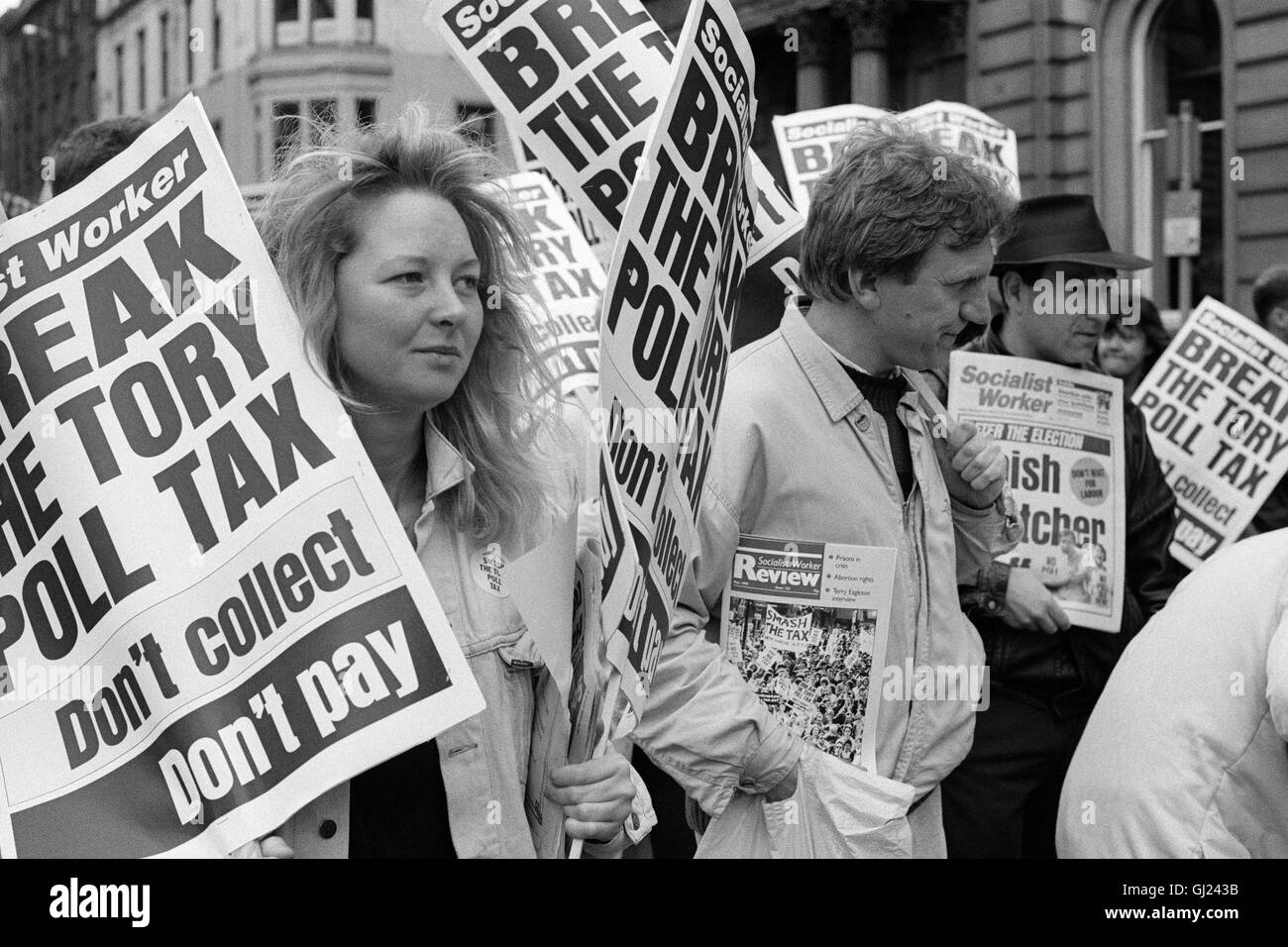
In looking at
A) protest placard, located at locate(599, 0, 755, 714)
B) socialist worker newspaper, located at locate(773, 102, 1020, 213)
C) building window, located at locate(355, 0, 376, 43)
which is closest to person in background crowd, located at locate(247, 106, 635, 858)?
protest placard, located at locate(599, 0, 755, 714)

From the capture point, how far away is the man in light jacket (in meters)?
2.69

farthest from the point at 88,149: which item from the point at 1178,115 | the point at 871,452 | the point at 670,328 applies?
the point at 1178,115

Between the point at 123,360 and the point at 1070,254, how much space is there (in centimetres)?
256

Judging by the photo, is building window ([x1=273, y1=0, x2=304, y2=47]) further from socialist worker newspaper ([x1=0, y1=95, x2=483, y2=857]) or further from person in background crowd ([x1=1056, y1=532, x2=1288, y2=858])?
person in background crowd ([x1=1056, y1=532, x2=1288, y2=858])

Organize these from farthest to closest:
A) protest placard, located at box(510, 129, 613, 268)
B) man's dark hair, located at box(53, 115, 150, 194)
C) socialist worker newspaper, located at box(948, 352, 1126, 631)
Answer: protest placard, located at box(510, 129, 613, 268) < socialist worker newspaper, located at box(948, 352, 1126, 631) < man's dark hair, located at box(53, 115, 150, 194)

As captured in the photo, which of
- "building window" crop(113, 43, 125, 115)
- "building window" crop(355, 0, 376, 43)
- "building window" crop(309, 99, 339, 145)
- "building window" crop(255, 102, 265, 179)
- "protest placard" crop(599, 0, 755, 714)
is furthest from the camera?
"building window" crop(113, 43, 125, 115)

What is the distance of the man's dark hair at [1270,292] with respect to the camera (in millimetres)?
5820

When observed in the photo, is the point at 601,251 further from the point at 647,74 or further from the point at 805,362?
the point at 805,362

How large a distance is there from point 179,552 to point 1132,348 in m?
4.28

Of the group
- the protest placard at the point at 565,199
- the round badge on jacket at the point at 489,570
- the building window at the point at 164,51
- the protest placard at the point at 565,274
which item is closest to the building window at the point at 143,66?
the building window at the point at 164,51

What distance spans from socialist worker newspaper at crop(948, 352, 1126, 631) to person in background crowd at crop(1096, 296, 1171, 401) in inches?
68.4

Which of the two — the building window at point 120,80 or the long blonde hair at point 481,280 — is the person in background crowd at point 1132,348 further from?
the building window at point 120,80

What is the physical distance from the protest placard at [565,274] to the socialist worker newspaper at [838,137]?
640mm
